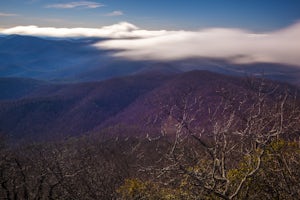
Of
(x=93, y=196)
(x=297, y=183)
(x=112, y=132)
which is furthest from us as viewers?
(x=112, y=132)

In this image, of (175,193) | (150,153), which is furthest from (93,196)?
(150,153)

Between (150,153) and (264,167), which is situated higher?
(264,167)

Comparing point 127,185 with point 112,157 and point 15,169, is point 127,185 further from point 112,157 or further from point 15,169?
point 112,157

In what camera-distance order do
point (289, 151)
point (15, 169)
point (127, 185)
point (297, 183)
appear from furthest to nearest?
1. point (15, 169)
2. point (127, 185)
3. point (289, 151)
4. point (297, 183)

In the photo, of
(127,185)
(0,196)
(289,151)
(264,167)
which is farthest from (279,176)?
(0,196)

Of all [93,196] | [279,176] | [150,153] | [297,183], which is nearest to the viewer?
[297,183]

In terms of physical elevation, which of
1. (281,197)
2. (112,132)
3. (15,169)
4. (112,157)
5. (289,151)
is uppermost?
(289,151)

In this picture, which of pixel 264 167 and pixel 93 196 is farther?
pixel 93 196

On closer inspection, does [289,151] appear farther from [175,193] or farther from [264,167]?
[175,193]

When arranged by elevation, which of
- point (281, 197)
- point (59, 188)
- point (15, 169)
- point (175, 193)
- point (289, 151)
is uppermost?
point (289, 151)
